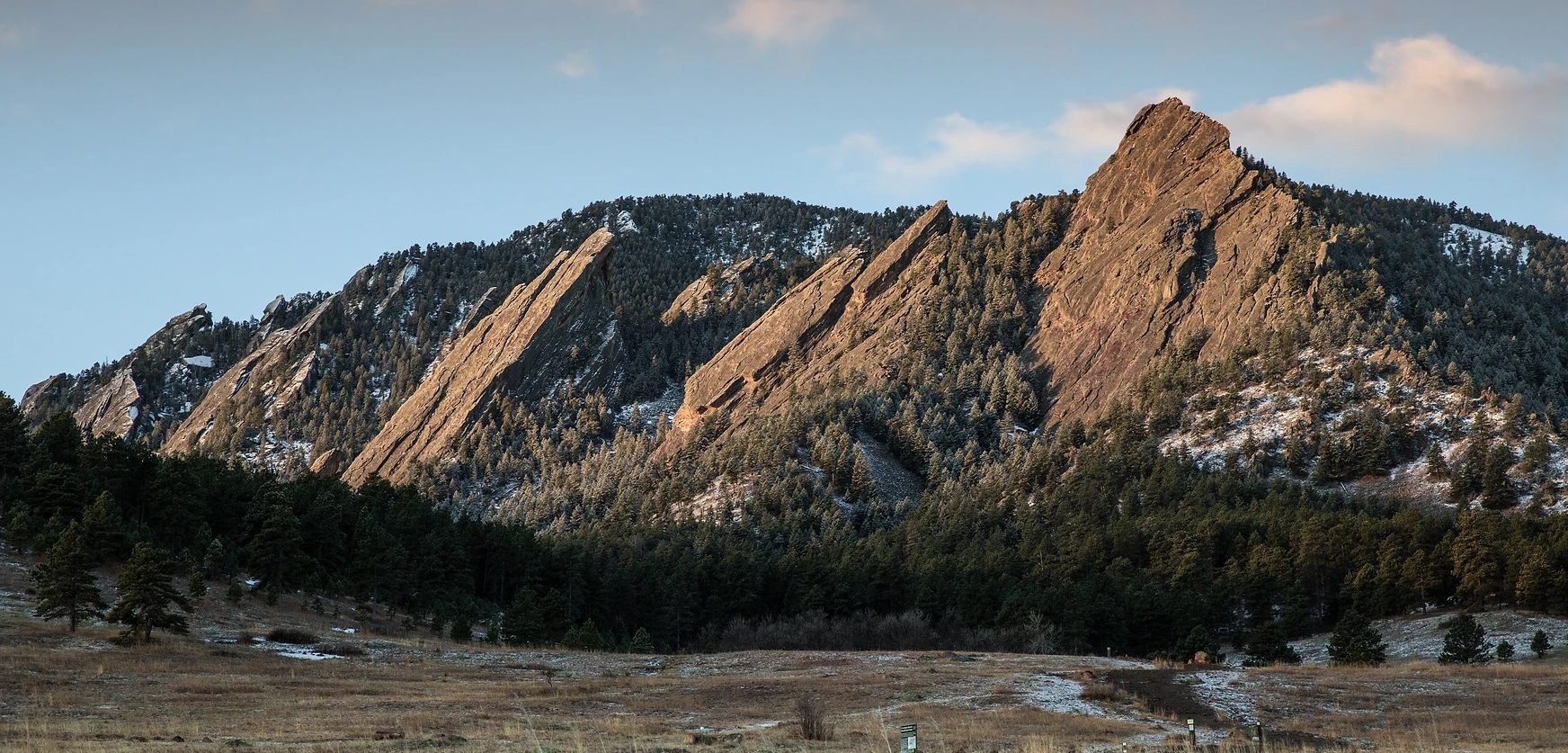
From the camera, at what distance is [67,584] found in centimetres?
5706

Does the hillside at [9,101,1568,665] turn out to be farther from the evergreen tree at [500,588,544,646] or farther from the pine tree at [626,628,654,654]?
the pine tree at [626,628,654,654]

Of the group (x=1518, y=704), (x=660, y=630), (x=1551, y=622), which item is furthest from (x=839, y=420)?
(x=1518, y=704)

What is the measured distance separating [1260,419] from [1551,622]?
2973 inches

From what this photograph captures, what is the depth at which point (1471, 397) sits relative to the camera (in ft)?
506

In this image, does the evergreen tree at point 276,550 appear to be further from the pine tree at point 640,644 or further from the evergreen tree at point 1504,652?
the evergreen tree at point 1504,652

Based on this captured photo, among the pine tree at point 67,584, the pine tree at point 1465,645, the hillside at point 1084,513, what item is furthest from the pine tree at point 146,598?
the pine tree at point 1465,645

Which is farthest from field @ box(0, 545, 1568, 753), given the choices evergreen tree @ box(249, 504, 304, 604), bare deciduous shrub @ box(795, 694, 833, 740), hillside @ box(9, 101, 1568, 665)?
hillside @ box(9, 101, 1568, 665)

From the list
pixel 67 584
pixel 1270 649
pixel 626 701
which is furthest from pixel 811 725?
pixel 1270 649

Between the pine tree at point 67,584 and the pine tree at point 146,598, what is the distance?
5.67ft

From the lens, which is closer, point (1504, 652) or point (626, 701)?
point (626, 701)

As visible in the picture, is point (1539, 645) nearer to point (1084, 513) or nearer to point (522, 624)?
point (522, 624)

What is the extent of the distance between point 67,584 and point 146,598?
394cm

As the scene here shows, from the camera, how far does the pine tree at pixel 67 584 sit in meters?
56.8

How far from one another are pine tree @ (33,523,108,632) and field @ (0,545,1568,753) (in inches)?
36.1
